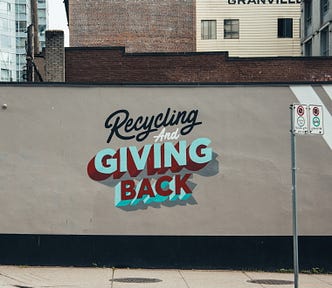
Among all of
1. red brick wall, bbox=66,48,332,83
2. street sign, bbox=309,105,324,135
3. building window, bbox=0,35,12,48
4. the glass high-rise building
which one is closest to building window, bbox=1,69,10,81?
Result: the glass high-rise building

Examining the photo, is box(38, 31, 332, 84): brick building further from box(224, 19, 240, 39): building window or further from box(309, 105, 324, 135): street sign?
box(224, 19, 240, 39): building window

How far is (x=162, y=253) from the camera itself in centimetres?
1554

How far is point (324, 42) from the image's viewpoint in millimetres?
44031

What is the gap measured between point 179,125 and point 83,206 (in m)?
2.65

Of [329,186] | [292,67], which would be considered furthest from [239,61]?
[329,186]

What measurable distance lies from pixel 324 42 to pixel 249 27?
14634 millimetres

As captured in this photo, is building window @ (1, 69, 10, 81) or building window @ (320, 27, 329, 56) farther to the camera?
building window @ (1, 69, 10, 81)

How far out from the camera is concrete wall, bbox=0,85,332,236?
1548 centimetres

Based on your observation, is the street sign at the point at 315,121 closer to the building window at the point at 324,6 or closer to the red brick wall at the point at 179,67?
the red brick wall at the point at 179,67

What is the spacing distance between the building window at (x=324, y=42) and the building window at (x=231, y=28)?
14.3 meters

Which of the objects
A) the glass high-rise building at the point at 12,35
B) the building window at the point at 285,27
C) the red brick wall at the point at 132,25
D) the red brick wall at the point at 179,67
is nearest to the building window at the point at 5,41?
the glass high-rise building at the point at 12,35

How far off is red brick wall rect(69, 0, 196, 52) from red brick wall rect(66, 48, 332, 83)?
17060 mm

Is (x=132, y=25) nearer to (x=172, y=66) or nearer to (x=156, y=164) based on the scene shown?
(x=172, y=66)

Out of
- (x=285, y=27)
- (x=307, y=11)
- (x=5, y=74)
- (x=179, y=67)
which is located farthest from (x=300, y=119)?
(x=5, y=74)
